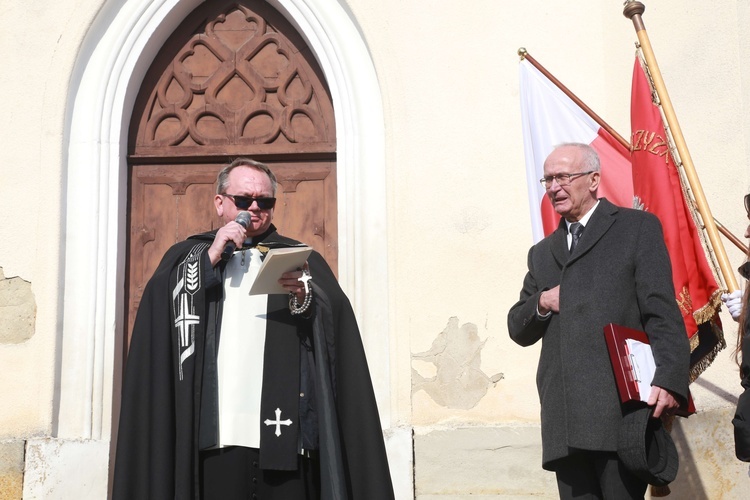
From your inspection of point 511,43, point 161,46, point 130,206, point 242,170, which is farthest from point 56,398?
point 511,43

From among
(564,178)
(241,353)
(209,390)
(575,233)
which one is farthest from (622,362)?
(209,390)

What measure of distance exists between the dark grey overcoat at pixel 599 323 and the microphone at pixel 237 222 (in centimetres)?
113

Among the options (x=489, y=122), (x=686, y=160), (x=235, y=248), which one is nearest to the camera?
(x=235, y=248)

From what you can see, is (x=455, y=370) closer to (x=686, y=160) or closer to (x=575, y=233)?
(x=686, y=160)

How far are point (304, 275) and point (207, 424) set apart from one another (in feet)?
2.03

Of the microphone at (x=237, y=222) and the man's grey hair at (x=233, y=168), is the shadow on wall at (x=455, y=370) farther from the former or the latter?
the microphone at (x=237, y=222)

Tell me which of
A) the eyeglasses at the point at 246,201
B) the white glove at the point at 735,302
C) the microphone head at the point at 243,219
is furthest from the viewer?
the white glove at the point at 735,302

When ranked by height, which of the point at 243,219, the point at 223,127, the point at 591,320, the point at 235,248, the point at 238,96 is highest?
the point at 238,96

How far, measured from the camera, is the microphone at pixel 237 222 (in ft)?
11.6

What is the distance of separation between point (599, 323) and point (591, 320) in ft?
0.10

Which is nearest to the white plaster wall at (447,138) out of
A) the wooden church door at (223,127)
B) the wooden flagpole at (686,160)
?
the wooden church door at (223,127)

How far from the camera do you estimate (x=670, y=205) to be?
4773 millimetres

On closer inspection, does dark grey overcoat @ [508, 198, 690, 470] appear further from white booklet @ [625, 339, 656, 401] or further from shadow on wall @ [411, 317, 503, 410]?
shadow on wall @ [411, 317, 503, 410]

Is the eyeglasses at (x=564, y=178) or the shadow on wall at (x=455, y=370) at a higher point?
the eyeglasses at (x=564, y=178)
